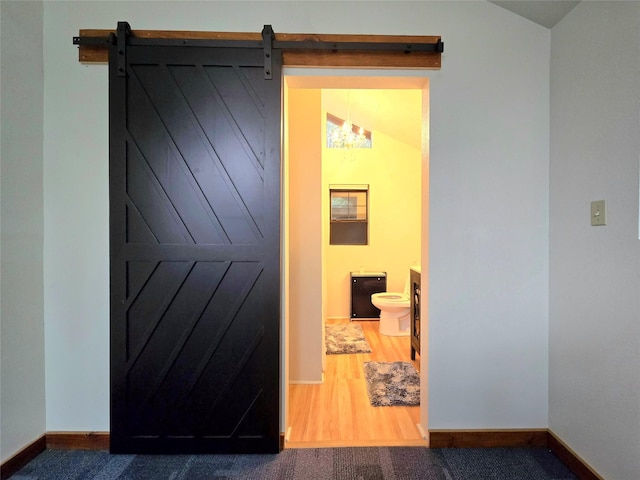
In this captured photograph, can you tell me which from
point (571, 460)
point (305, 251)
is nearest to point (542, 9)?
point (305, 251)

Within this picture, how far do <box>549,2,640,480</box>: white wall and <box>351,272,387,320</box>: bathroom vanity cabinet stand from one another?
9.69 ft

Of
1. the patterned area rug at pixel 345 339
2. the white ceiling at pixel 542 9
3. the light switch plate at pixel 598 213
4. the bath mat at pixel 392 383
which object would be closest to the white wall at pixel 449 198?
the white ceiling at pixel 542 9

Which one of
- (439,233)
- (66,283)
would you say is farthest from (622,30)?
(66,283)

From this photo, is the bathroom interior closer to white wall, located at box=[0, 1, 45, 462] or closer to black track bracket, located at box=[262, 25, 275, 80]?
black track bracket, located at box=[262, 25, 275, 80]

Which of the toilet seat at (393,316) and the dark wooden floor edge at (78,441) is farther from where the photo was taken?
the toilet seat at (393,316)

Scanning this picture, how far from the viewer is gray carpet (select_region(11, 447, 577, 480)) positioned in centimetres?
152

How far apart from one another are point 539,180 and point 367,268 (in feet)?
10.6

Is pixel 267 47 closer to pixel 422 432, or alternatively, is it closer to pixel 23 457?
pixel 422 432

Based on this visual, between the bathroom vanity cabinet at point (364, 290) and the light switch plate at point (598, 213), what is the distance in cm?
331

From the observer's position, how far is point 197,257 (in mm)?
1679

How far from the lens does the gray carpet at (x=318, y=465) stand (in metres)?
1.52

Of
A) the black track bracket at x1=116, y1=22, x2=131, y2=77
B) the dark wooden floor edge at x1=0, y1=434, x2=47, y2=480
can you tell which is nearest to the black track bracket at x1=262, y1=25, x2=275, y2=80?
the black track bracket at x1=116, y1=22, x2=131, y2=77

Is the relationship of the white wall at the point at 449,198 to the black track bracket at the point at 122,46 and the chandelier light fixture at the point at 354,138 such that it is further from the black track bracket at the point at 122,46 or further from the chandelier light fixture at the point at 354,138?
the chandelier light fixture at the point at 354,138

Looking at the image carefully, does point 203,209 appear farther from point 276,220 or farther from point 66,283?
point 66,283
